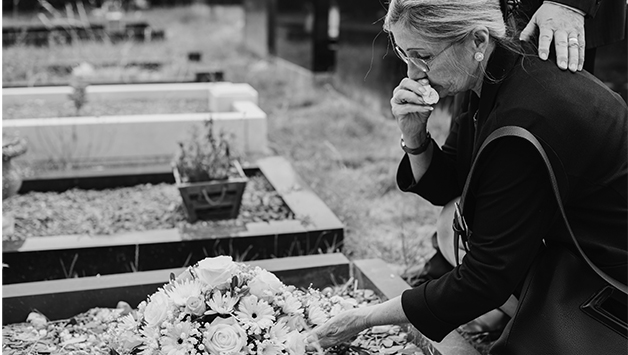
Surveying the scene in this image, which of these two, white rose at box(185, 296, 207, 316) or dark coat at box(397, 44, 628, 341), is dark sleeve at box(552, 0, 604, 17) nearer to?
dark coat at box(397, 44, 628, 341)

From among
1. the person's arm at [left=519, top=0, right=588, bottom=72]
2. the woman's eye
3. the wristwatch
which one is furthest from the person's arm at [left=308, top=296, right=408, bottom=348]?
the person's arm at [left=519, top=0, right=588, bottom=72]

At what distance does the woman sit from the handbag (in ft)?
0.16

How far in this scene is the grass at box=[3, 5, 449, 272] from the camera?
161 inches

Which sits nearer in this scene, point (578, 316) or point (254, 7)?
point (578, 316)

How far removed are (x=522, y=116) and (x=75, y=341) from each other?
69.8 inches

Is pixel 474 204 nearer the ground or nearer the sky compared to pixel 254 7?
nearer the sky

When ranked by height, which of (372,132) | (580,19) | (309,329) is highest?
(580,19)

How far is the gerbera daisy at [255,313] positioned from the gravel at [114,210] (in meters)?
1.64

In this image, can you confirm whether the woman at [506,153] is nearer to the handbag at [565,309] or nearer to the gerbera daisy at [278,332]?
the handbag at [565,309]

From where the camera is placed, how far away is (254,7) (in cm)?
1252

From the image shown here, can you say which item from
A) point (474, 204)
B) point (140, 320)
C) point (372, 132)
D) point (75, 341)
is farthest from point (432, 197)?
point (372, 132)

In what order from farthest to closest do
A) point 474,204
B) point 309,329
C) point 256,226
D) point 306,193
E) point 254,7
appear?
point 254,7 < point 306,193 < point 256,226 < point 309,329 < point 474,204

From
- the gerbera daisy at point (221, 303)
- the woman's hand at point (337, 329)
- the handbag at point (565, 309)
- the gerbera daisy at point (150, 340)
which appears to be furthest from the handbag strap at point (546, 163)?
the gerbera daisy at point (150, 340)

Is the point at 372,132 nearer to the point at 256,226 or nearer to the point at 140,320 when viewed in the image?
the point at 256,226
